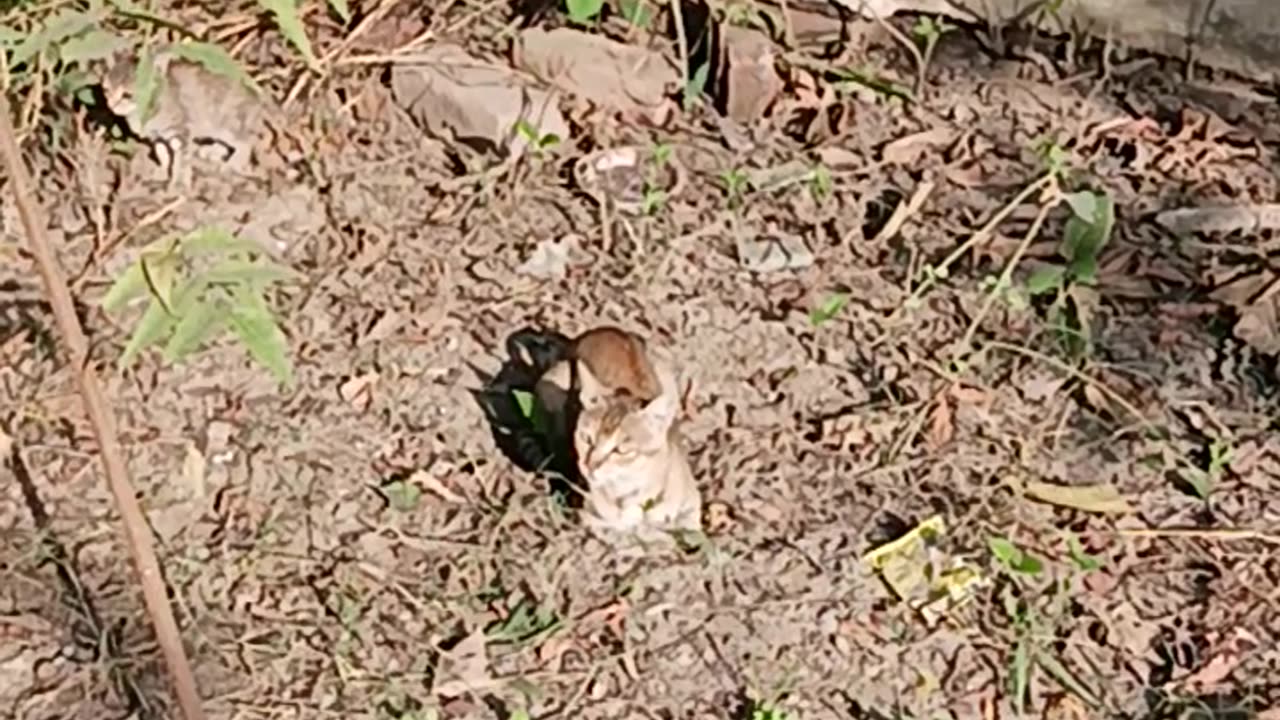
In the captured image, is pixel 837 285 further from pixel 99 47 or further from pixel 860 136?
pixel 99 47

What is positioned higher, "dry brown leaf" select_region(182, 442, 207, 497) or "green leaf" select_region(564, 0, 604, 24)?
"green leaf" select_region(564, 0, 604, 24)

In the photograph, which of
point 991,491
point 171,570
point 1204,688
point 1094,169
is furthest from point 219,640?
point 1094,169

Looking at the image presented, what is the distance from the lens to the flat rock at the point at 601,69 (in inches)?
143

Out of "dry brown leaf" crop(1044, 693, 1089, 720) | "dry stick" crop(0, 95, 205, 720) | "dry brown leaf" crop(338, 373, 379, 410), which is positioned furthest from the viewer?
"dry brown leaf" crop(338, 373, 379, 410)

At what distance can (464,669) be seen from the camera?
2904mm

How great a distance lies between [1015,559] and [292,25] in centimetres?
126

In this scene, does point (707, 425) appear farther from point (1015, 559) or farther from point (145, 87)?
point (145, 87)

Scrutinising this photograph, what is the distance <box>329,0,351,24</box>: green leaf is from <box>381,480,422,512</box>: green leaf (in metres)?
0.82

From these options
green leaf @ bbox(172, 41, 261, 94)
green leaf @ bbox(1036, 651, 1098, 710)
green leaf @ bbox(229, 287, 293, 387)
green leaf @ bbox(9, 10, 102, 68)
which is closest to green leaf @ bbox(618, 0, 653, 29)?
green leaf @ bbox(172, 41, 261, 94)

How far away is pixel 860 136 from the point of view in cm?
360

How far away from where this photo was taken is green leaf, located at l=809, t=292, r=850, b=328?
131 inches

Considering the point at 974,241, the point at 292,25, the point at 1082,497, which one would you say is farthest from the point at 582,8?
Answer: the point at 1082,497

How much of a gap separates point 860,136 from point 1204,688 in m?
1.08

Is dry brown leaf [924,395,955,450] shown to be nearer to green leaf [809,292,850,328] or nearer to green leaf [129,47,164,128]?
green leaf [809,292,850,328]
